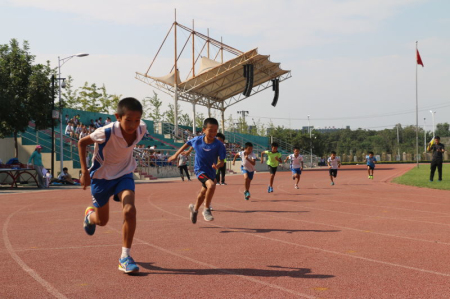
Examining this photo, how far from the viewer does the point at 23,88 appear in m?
29.2

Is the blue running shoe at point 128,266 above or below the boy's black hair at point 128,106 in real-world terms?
below

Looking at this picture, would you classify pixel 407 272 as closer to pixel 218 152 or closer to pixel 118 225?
pixel 218 152

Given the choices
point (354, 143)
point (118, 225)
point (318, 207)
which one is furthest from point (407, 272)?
point (354, 143)

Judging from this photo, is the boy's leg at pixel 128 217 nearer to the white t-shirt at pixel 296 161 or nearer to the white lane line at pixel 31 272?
the white lane line at pixel 31 272

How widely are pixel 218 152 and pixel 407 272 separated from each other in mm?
5098

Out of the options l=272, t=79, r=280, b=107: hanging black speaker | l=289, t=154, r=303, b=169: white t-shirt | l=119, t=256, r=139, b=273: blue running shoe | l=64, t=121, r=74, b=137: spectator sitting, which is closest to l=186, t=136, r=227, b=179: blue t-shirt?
l=119, t=256, r=139, b=273: blue running shoe

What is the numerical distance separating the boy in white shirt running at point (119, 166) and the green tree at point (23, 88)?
940 inches

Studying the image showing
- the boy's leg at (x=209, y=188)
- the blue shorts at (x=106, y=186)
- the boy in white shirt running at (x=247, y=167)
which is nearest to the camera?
the blue shorts at (x=106, y=186)

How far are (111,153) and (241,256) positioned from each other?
2.11 m

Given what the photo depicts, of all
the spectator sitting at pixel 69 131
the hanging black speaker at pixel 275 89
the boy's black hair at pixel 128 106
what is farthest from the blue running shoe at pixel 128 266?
the hanging black speaker at pixel 275 89

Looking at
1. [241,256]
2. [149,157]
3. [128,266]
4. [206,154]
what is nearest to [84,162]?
[128,266]

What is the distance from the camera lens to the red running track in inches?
190

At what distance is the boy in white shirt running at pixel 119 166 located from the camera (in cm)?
548

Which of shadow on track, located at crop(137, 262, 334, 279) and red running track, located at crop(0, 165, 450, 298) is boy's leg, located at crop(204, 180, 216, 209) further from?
shadow on track, located at crop(137, 262, 334, 279)
